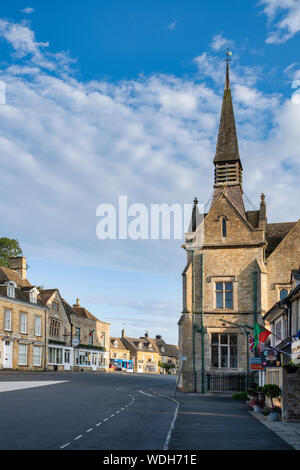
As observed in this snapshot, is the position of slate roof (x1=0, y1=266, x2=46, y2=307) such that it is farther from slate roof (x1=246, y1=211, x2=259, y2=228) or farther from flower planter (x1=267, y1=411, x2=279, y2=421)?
flower planter (x1=267, y1=411, x2=279, y2=421)

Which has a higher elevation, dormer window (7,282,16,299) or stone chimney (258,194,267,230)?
stone chimney (258,194,267,230)

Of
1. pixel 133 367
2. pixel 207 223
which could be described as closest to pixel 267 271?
pixel 207 223

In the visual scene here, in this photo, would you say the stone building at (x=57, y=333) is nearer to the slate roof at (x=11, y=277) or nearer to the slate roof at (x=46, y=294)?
the slate roof at (x=46, y=294)

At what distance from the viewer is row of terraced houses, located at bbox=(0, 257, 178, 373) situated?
5388cm

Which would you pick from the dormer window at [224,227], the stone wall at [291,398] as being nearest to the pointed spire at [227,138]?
the dormer window at [224,227]

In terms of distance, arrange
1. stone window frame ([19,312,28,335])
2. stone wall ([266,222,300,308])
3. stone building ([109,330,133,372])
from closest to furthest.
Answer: stone wall ([266,222,300,308]) < stone window frame ([19,312,28,335]) < stone building ([109,330,133,372])

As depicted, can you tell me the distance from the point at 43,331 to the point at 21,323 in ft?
16.2

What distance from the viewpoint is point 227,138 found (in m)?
42.4

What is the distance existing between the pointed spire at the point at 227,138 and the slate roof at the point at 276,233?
248 inches

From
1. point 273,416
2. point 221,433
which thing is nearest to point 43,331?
point 273,416

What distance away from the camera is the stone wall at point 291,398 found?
1938cm

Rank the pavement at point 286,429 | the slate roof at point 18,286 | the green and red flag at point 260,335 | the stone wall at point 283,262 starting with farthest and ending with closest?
1. the slate roof at point 18,286
2. the stone wall at point 283,262
3. the green and red flag at point 260,335
4. the pavement at point 286,429

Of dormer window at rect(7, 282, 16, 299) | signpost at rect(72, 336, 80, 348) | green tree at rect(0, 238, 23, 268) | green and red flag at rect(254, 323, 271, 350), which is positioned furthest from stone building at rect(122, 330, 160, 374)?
green and red flag at rect(254, 323, 271, 350)
